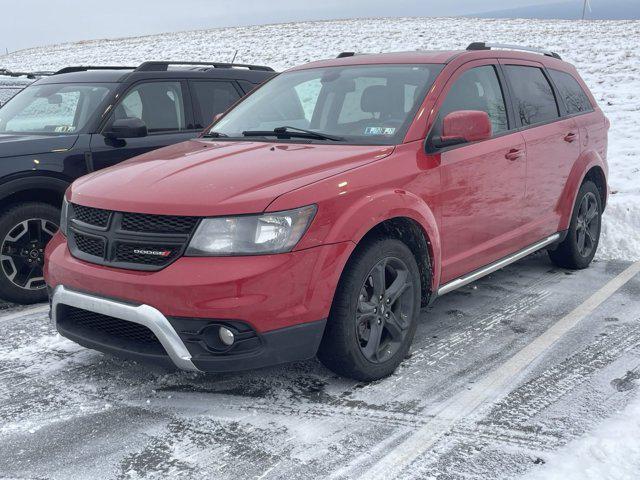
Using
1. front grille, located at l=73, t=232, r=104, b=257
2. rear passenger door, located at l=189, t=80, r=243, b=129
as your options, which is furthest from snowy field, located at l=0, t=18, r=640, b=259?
front grille, located at l=73, t=232, r=104, b=257

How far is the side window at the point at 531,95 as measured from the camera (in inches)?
203

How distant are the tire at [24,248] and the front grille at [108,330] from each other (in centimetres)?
177

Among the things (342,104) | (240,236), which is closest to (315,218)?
(240,236)

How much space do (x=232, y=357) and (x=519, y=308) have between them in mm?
2607

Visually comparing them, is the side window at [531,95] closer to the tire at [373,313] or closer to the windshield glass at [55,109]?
the tire at [373,313]

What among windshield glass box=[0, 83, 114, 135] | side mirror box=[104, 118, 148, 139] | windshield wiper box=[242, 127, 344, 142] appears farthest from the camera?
windshield glass box=[0, 83, 114, 135]

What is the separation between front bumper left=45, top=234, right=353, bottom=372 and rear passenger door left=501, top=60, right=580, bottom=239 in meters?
2.24

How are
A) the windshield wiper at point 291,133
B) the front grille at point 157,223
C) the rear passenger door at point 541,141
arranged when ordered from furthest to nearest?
1. the rear passenger door at point 541,141
2. the windshield wiper at point 291,133
3. the front grille at point 157,223

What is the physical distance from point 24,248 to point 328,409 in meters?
3.02

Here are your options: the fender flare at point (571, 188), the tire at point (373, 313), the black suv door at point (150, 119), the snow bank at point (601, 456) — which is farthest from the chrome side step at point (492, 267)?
the black suv door at point (150, 119)

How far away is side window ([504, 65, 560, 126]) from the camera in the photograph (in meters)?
5.16

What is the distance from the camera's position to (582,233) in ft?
20.1

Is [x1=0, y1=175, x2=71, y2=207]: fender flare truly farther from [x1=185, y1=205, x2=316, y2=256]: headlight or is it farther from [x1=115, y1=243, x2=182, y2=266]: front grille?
[x1=185, y1=205, x2=316, y2=256]: headlight

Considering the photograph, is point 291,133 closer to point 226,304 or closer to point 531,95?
point 226,304
